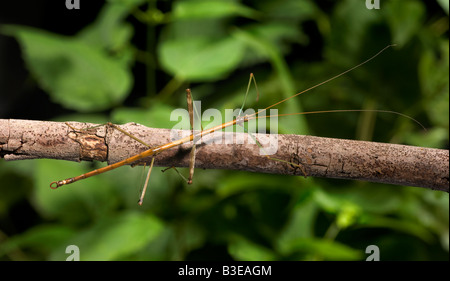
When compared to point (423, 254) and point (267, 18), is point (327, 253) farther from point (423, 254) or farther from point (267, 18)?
point (267, 18)

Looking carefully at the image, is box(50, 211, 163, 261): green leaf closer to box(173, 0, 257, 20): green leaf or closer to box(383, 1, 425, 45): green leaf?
box(173, 0, 257, 20): green leaf

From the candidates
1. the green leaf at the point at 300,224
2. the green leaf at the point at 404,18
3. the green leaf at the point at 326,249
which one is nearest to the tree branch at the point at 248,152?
the green leaf at the point at 326,249

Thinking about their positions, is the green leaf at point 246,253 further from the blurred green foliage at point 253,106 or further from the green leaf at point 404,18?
the green leaf at point 404,18

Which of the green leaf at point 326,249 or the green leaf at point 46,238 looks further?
the green leaf at point 46,238

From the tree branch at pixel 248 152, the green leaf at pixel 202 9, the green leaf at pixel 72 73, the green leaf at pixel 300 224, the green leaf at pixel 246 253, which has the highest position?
the green leaf at pixel 202 9

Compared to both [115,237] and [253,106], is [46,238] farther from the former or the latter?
[253,106]

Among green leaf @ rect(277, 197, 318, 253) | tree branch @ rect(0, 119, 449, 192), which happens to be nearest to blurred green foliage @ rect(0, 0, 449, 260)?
green leaf @ rect(277, 197, 318, 253)
